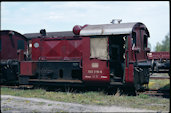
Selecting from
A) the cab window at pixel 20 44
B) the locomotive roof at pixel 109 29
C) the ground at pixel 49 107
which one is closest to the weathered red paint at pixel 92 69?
the locomotive roof at pixel 109 29

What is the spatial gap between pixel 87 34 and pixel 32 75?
4167 millimetres

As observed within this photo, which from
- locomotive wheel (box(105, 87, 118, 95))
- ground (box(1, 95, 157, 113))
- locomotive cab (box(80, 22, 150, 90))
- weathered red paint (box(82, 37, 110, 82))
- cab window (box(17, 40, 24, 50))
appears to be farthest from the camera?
cab window (box(17, 40, 24, 50))

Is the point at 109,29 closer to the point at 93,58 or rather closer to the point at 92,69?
the point at 93,58

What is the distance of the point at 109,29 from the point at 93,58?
1.59m

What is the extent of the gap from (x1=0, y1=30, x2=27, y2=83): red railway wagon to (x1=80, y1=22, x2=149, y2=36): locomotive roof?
5.49 metres

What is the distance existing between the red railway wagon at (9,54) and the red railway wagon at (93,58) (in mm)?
2119

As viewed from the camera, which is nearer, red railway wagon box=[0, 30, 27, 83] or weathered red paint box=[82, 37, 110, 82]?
weathered red paint box=[82, 37, 110, 82]

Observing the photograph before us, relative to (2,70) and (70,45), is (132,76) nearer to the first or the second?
(70,45)

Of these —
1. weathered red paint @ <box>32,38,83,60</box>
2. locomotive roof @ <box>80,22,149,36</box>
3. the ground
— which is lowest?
the ground

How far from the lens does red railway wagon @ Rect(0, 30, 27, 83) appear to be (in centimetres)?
1437

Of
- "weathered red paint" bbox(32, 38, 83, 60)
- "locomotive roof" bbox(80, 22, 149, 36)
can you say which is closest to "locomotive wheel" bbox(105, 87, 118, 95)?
"weathered red paint" bbox(32, 38, 83, 60)

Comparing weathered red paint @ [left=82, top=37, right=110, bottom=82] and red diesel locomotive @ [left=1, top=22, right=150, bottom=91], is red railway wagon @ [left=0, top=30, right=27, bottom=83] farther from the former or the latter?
weathered red paint @ [left=82, top=37, right=110, bottom=82]

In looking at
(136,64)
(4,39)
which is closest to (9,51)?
(4,39)

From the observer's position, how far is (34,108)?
7.81 metres
